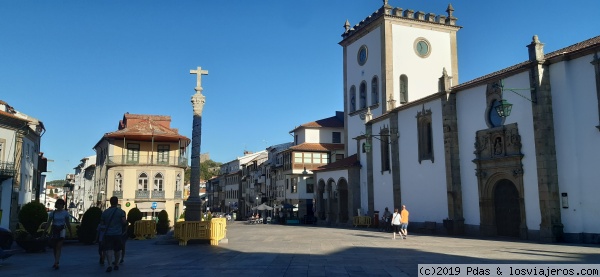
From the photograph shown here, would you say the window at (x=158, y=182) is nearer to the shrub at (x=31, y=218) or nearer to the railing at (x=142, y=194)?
the railing at (x=142, y=194)

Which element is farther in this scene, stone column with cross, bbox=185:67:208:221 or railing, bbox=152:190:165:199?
railing, bbox=152:190:165:199

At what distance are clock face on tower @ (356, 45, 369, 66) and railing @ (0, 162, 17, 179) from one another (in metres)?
31.1

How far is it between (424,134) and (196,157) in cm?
1674

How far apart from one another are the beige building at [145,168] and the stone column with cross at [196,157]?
26.3 m

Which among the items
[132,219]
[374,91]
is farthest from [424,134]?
[132,219]

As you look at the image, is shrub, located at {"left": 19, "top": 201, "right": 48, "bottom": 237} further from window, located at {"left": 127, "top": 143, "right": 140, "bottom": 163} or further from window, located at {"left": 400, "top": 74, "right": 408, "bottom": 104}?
window, located at {"left": 400, "top": 74, "right": 408, "bottom": 104}

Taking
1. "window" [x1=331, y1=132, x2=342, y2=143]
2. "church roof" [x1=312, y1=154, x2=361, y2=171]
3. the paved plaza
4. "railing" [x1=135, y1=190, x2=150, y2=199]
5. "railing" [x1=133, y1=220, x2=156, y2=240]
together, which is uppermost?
"window" [x1=331, y1=132, x2=342, y2=143]

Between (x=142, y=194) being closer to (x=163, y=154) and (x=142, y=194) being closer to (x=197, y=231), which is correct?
(x=163, y=154)

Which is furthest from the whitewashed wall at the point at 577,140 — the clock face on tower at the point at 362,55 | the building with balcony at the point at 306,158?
the building with balcony at the point at 306,158

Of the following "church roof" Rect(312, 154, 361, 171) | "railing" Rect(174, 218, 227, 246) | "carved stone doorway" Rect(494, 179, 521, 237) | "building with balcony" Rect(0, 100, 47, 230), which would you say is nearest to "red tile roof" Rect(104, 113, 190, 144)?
"building with balcony" Rect(0, 100, 47, 230)

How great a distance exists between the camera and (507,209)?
24.7m

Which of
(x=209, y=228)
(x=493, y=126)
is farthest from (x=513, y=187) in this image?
(x=209, y=228)

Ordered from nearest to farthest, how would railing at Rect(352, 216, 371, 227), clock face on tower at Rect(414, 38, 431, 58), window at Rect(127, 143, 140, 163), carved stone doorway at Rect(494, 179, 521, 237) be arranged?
carved stone doorway at Rect(494, 179, 521, 237)
railing at Rect(352, 216, 371, 227)
clock face on tower at Rect(414, 38, 431, 58)
window at Rect(127, 143, 140, 163)

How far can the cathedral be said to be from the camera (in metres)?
20.8
